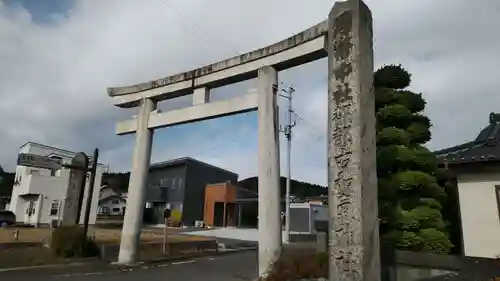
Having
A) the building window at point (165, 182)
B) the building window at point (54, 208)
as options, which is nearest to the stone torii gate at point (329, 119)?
the building window at point (54, 208)

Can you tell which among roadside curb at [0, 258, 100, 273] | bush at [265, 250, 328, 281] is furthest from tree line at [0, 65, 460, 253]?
roadside curb at [0, 258, 100, 273]

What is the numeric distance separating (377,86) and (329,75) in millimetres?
3072

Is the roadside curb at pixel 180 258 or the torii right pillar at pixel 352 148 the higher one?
the torii right pillar at pixel 352 148

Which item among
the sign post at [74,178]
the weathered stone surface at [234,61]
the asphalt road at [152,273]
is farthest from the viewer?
the sign post at [74,178]

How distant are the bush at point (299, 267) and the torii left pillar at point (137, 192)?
5954mm

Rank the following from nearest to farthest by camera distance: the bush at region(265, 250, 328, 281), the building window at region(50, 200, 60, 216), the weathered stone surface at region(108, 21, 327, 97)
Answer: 1. the bush at region(265, 250, 328, 281)
2. the weathered stone surface at region(108, 21, 327, 97)
3. the building window at region(50, 200, 60, 216)

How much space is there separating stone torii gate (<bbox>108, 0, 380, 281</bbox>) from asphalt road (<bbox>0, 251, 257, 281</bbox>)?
106 cm

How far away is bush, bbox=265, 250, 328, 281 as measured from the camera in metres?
8.13

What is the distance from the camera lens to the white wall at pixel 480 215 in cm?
832

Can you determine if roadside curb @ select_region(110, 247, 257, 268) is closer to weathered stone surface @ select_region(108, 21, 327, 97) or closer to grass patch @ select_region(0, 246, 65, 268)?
grass patch @ select_region(0, 246, 65, 268)

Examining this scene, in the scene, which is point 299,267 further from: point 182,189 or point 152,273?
point 182,189

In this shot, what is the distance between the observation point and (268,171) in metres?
9.66

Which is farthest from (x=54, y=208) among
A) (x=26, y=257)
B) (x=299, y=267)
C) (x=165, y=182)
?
(x=299, y=267)

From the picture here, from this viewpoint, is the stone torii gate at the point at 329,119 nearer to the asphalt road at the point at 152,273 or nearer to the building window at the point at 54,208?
the asphalt road at the point at 152,273
